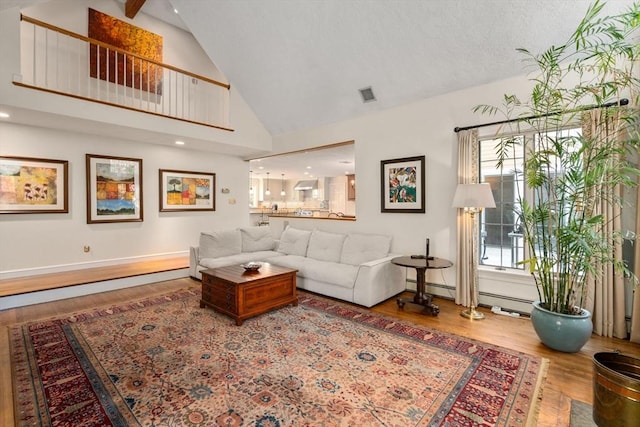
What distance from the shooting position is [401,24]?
357 cm

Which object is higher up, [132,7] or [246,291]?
[132,7]

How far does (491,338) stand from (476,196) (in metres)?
1.48

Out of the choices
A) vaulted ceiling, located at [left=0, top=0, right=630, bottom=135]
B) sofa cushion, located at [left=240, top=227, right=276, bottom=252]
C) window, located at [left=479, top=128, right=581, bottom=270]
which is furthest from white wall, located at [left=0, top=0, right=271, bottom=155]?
window, located at [left=479, top=128, right=581, bottom=270]

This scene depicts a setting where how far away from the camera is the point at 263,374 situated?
230cm

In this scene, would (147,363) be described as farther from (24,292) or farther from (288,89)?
(288,89)

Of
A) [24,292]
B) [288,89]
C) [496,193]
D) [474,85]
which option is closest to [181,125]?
[288,89]

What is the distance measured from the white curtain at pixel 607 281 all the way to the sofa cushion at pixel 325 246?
303cm

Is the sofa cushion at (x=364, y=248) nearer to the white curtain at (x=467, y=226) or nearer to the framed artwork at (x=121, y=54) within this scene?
the white curtain at (x=467, y=226)

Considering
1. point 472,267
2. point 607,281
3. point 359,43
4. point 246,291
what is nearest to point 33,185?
point 246,291

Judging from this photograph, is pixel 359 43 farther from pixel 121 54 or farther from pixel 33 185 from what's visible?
pixel 33 185

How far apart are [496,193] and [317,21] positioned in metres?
3.28

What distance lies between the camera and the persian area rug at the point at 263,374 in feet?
6.11

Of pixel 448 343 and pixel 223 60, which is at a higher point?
pixel 223 60

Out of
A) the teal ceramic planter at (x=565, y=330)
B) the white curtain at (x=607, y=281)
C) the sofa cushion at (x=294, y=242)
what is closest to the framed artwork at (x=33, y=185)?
the sofa cushion at (x=294, y=242)
